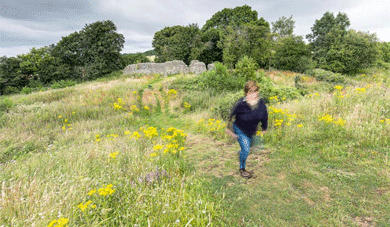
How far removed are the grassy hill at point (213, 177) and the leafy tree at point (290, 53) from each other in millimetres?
24039

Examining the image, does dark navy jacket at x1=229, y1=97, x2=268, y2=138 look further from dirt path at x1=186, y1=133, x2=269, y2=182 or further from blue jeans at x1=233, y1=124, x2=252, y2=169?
dirt path at x1=186, y1=133, x2=269, y2=182

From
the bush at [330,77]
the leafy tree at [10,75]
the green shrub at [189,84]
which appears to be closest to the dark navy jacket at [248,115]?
the green shrub at [189,84]

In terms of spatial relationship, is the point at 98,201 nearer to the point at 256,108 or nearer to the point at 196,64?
the point at 256,108

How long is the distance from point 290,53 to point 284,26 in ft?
33.5

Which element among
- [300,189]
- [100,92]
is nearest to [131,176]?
[300,189]

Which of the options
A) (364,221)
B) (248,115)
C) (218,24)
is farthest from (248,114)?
(218,24)

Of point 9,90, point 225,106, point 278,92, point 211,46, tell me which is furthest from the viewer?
point 211,46

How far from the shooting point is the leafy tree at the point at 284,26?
33.7m

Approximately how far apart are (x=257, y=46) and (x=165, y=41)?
51.6 ft

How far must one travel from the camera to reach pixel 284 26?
113ft

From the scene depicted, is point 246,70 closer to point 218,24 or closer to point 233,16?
point 233,16

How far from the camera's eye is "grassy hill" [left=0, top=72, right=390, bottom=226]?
229 cm

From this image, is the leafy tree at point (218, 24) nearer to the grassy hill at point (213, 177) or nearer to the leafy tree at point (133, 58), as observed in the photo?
the leafy tree at point (133, 58)

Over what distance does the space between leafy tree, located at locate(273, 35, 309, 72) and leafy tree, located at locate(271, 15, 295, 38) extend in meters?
5.79
